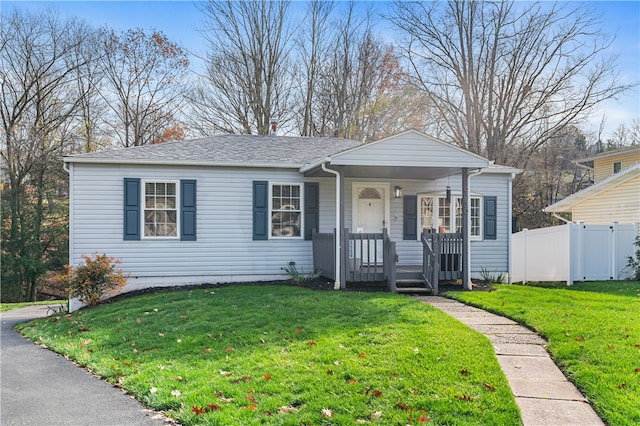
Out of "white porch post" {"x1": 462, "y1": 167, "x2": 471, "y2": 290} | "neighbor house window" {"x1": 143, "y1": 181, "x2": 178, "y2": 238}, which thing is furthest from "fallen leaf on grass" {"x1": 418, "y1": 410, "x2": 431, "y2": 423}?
"neighbor house window" {"x1": 143, "y1": 181, "x2": 178, "y2": 238}

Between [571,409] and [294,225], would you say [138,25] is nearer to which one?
[294,225]

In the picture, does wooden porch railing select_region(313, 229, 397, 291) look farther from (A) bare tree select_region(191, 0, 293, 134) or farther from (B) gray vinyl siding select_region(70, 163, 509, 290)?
(A) bare tree select_region(191, 0, 293, 134)

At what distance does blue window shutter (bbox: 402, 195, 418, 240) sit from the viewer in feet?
44.3

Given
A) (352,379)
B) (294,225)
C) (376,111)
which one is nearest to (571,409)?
(352,379)

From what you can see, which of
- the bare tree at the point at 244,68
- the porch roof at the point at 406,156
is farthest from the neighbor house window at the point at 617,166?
the porch roof at the point at 406,156

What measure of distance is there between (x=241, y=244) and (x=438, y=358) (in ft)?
25.7

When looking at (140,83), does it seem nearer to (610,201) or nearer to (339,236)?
(339,236)

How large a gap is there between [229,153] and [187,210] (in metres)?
1.84

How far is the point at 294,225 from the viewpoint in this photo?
42.5ft

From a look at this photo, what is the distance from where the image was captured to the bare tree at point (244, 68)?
83.3ft

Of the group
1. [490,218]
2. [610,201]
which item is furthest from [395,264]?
[610,201]

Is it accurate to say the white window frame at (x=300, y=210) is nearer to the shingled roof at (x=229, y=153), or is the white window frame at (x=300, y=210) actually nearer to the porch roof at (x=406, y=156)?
the shingled roof at (x=229, y=153)

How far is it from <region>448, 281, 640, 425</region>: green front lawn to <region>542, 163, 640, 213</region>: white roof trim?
604cm

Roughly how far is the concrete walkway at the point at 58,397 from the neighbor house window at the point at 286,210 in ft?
20.7
